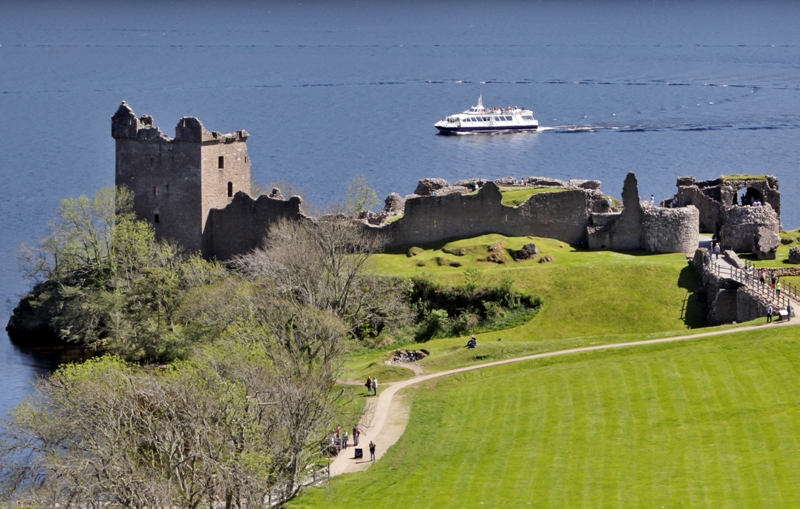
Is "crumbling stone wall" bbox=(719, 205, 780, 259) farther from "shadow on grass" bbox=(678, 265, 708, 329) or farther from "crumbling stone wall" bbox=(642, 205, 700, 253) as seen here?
"shadow on grass" bbox=(678, 265, 708, 329)

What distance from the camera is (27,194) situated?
132750 mm

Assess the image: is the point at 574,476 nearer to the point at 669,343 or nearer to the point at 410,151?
the point at 669,343

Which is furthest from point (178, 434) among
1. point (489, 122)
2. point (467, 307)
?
point (489, 122)

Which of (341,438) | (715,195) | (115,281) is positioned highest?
(715,195)

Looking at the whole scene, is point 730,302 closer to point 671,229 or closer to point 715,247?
point 715,247

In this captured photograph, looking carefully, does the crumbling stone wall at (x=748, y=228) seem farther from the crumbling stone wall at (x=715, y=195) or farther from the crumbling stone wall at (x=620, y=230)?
the crumbling stone wall at (x=620, y=230)

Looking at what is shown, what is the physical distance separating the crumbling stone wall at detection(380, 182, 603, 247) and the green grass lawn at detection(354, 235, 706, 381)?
0.87 meters

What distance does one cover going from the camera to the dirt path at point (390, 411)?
5878 cm

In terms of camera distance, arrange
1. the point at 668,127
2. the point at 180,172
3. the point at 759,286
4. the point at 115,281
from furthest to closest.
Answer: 1. the point at 668,127
2. the point at 180,172
3. the point at 115,281
4. the point at 759,286

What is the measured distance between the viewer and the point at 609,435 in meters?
57.7

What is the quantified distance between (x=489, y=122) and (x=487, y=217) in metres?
92.4

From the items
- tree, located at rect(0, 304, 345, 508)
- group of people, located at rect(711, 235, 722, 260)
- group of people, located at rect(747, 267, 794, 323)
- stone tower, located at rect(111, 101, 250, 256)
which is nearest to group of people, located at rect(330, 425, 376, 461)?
tree, located at rect(0, 304, 345, 508)

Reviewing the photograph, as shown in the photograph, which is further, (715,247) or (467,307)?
(715,247)

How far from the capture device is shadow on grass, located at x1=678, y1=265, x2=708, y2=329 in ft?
249
